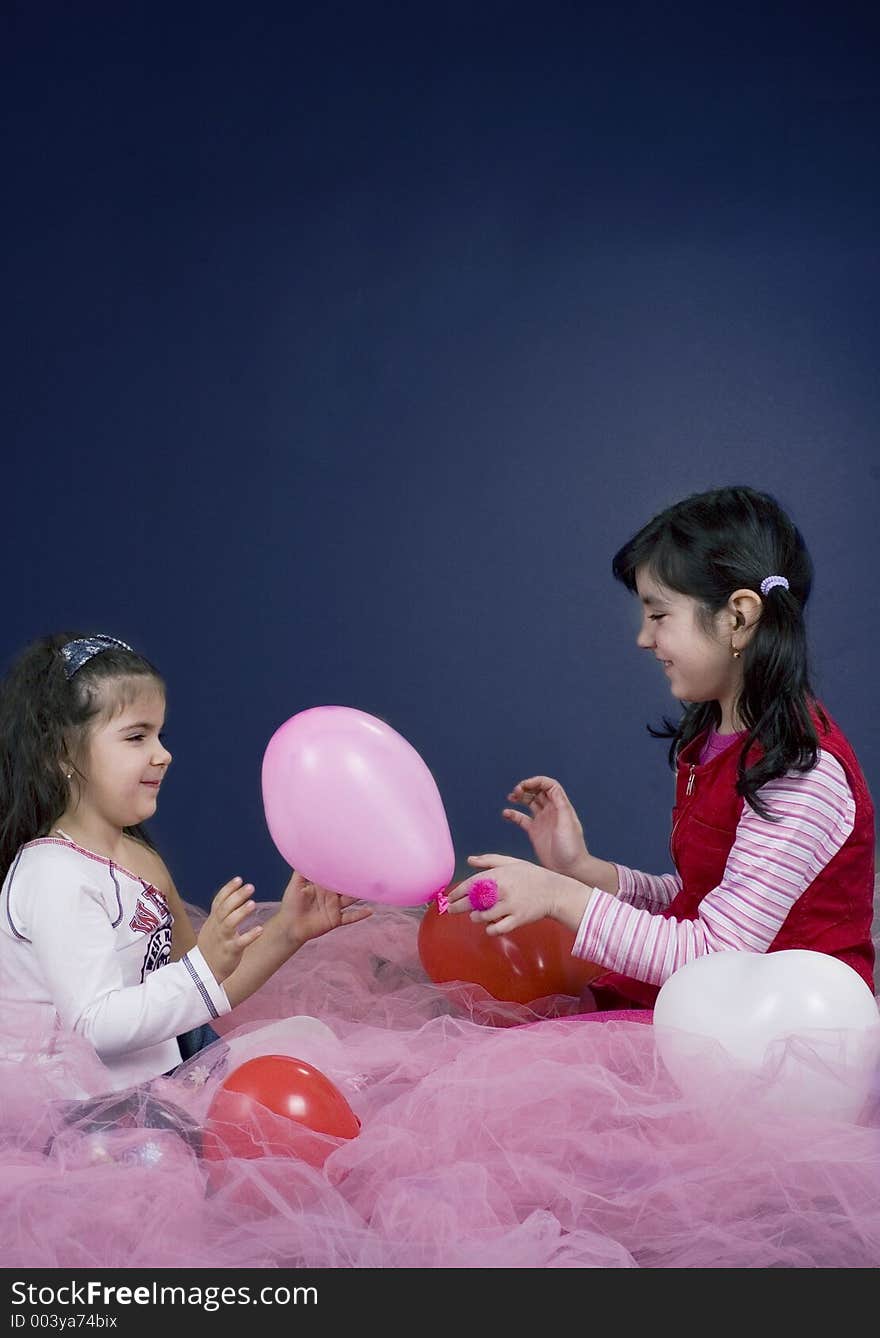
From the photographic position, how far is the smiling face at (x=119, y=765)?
1.57 metres

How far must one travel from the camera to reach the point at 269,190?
121 inches

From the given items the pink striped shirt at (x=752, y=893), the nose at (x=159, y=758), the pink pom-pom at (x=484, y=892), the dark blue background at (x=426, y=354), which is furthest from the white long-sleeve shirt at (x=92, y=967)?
the dark blue background at (x=426, y=354)

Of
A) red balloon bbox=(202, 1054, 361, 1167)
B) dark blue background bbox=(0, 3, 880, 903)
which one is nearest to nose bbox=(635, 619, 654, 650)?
red balloon bbox=(202, 1054, 361, 1167)

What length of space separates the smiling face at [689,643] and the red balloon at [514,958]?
1.18 ft

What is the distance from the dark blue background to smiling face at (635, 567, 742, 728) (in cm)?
149

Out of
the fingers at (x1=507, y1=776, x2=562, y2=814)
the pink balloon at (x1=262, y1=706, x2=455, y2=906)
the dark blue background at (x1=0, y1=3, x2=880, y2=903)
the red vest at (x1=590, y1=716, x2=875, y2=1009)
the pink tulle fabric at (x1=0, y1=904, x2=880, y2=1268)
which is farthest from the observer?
the dark blue background at (x1=0, y1=3, x2=880, y2=903)

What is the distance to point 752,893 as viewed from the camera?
1475mm

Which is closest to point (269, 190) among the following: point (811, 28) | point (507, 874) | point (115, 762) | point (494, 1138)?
point (811, 28)

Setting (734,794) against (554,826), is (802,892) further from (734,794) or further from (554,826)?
(554,826)

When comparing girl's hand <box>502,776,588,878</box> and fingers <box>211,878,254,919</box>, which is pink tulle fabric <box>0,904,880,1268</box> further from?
girl's hand <box>502,776,588,878</box>

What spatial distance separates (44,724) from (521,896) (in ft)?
1.93

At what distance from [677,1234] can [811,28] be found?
2795 millimetres

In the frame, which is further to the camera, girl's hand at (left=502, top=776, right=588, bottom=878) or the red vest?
girl's hand at (left=502, top=776, right=588, bottom=878)

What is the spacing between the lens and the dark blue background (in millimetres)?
3053
